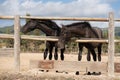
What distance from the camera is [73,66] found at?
850 cm

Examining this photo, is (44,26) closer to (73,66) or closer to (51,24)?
(51,24)

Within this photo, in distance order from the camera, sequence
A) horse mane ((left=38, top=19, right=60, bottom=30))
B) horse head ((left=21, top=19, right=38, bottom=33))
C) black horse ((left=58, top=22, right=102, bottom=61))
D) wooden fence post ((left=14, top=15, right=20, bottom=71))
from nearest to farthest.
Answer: wooden fence post ((left=14, top=15, right=20, bottom=71)) < black horse ((left=58, top=22, right=102, bottom=61)) < horse head ((left=21, top=19, right=38, bottom=33)) < horse mane ((left=38, top=19, right=60, bottom=30))

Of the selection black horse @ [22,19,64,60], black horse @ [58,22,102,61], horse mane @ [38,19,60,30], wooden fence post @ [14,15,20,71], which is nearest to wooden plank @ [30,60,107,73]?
wooden fence post @ [14,15,20,71]

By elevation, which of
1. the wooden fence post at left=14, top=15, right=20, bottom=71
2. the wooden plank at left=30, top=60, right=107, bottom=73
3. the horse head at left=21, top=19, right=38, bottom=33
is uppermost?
the horse head at left=21, top=19, right=38, bottom=33

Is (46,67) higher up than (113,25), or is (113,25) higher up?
(113,25)

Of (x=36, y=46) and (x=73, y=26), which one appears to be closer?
(x=73, y=26)

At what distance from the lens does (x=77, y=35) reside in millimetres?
9734

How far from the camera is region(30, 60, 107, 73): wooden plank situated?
8375 mm

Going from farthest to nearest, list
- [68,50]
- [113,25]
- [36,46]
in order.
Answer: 1. [36,46]
2. [68,50]
3. [113,25]

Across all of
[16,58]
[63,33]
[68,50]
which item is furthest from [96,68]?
[68,50]

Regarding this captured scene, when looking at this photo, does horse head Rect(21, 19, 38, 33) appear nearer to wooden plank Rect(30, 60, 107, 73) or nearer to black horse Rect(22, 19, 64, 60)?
black horse Rect(22, 19, 64, 60)

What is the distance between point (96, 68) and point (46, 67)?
136 centimetres

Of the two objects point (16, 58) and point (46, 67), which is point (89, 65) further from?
point (16, 58)

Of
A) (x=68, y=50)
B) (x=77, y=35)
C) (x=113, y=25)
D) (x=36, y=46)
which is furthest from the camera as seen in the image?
(x=36, y=46)
